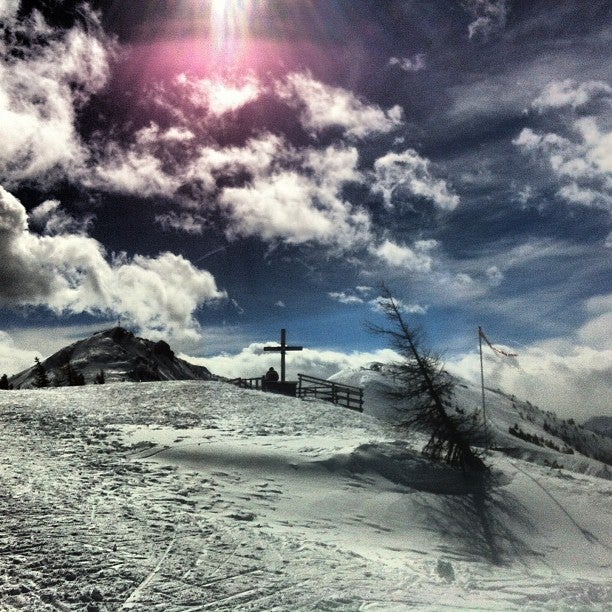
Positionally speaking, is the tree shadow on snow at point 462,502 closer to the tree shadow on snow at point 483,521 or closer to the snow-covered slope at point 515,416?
the tree shadow on snow at point 483,521

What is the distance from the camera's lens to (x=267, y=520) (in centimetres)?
1209

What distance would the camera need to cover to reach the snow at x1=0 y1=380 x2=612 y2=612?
311 inches

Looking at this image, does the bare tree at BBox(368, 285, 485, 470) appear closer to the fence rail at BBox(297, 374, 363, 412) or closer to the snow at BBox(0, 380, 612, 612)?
the snow at BBox(0, 380, 612, 612)

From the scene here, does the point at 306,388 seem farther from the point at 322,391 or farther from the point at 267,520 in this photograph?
the point at 267,520

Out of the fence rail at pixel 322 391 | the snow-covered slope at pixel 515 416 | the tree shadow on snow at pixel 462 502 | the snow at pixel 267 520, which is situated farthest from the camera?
the snow-covered slope at pixel 515 416

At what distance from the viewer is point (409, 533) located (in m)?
13.5

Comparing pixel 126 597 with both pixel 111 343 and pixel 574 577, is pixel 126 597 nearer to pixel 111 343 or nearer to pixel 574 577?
pixel 574 577

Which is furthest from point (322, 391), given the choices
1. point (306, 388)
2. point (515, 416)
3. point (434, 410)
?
point (515, 416)

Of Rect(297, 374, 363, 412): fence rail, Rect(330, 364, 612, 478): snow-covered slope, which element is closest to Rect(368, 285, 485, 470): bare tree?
Rect(297, 374, 363, 412): fence rail

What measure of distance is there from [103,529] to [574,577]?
10.2 meters

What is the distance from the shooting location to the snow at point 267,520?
25.9 ft

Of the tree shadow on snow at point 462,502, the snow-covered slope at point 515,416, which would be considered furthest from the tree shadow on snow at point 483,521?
the snow-covered slope at point 515,416

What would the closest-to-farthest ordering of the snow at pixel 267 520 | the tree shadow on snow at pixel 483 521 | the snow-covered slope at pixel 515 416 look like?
the snow at pixel 267 520 < the tree shadow on snow at pixel 483 521 < the snow-covered slope at pixel 515 416

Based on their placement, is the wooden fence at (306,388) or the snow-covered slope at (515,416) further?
the snow-covered slope at (515,416)
